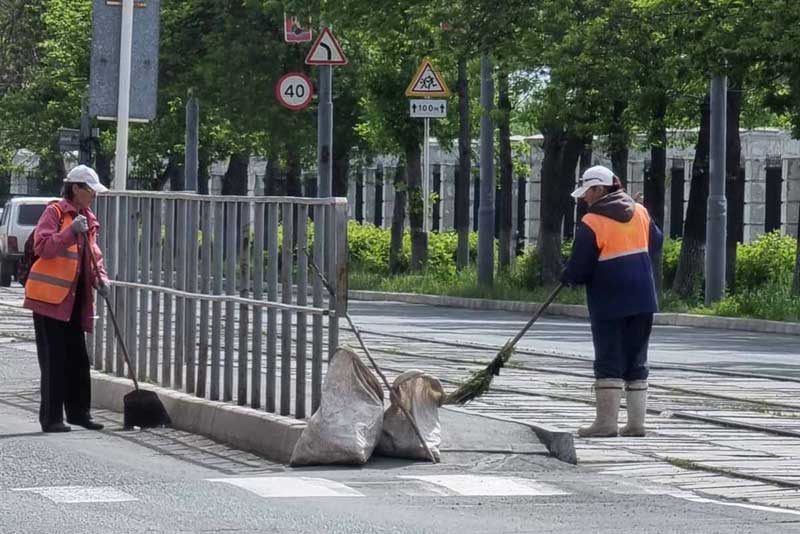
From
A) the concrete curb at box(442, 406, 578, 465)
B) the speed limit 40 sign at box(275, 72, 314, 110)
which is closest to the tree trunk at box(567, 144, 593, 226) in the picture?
the speed limit 40 sign at box(275, 72, 314, 110)

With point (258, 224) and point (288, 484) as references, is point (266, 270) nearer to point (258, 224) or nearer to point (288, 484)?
point (258, 224)

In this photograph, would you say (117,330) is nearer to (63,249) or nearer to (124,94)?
(63,249)

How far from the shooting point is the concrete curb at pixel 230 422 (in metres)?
11.3

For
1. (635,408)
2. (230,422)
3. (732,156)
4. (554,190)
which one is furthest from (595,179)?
A: (554,190)

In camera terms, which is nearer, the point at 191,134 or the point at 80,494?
the point at 80,494

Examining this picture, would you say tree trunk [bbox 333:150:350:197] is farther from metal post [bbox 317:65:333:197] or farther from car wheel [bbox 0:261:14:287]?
metal post [bbox 317:65:333:197]

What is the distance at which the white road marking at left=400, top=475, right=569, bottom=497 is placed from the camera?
32.7 ft

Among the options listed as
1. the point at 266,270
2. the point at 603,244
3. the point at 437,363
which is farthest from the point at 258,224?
the point at 437,363

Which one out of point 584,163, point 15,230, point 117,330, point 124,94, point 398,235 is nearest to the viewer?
point 117,330

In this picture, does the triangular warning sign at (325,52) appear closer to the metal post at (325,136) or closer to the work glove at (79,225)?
the metal post at (325,136)

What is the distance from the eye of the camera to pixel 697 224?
1309 inches

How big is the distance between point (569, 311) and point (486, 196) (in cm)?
595

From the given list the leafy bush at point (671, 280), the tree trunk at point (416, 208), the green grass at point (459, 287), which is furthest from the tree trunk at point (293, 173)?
the green grass at point (459, 287)

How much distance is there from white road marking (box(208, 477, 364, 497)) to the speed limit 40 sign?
68.9 ft
